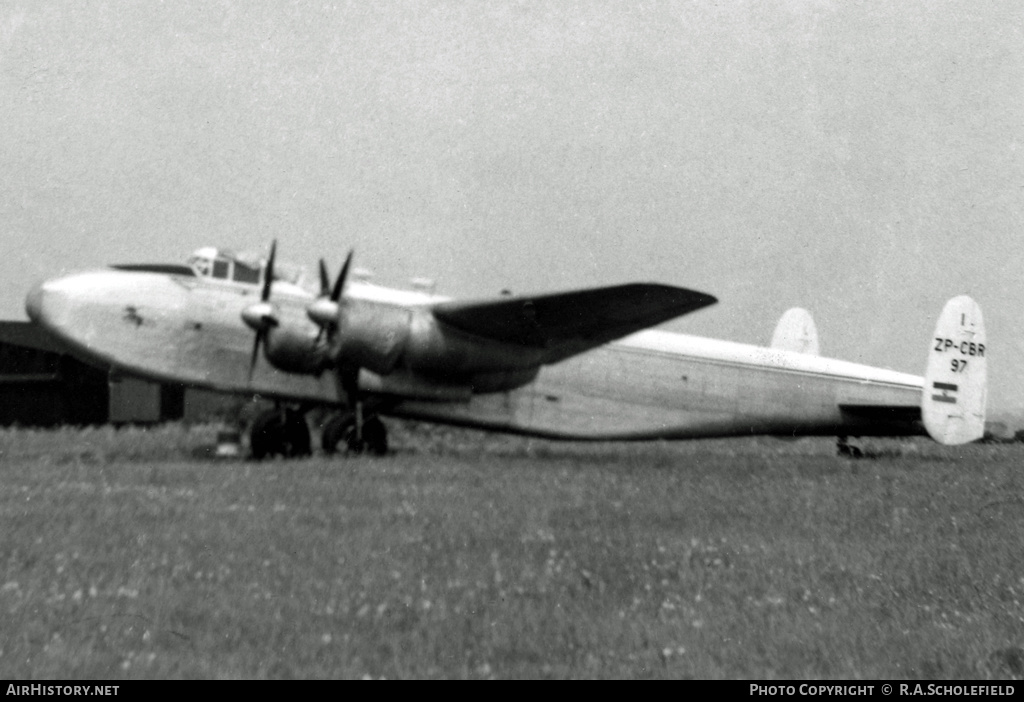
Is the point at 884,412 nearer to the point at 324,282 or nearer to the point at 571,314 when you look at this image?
the point at 571,314

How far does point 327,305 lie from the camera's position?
44.4ft

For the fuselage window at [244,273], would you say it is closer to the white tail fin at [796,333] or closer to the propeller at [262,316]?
the propeller at [262,316]

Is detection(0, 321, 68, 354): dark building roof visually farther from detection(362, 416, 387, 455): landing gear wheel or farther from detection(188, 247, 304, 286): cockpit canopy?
detection(362, 416, 387, 455): landing gear wheel

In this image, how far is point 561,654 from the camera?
4.69 metres

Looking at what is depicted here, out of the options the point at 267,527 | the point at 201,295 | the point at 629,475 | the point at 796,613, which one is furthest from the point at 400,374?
the point at 796,613

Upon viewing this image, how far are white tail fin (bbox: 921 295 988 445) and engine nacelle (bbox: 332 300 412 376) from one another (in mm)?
8364

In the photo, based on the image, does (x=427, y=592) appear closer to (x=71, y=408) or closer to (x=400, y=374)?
(x=400, y=374)

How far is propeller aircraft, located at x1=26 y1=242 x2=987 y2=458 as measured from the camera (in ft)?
44.9

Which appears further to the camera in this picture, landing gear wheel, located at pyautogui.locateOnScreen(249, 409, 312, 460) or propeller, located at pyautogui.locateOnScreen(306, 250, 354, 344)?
landing gear wheel, located at pyautogui.locateOnScreen(249, 409, 312, 460)

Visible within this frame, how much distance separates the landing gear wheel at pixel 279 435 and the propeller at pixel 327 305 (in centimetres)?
135

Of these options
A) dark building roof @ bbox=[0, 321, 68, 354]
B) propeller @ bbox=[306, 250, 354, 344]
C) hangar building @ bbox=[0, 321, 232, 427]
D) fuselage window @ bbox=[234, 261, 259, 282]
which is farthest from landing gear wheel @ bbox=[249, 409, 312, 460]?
dark building roof @ bbox=[0, 321, 68, 354]

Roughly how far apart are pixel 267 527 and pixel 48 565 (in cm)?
164

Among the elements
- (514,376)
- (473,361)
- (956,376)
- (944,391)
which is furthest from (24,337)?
(956,376)

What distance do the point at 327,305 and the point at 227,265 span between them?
1990 millimetres
